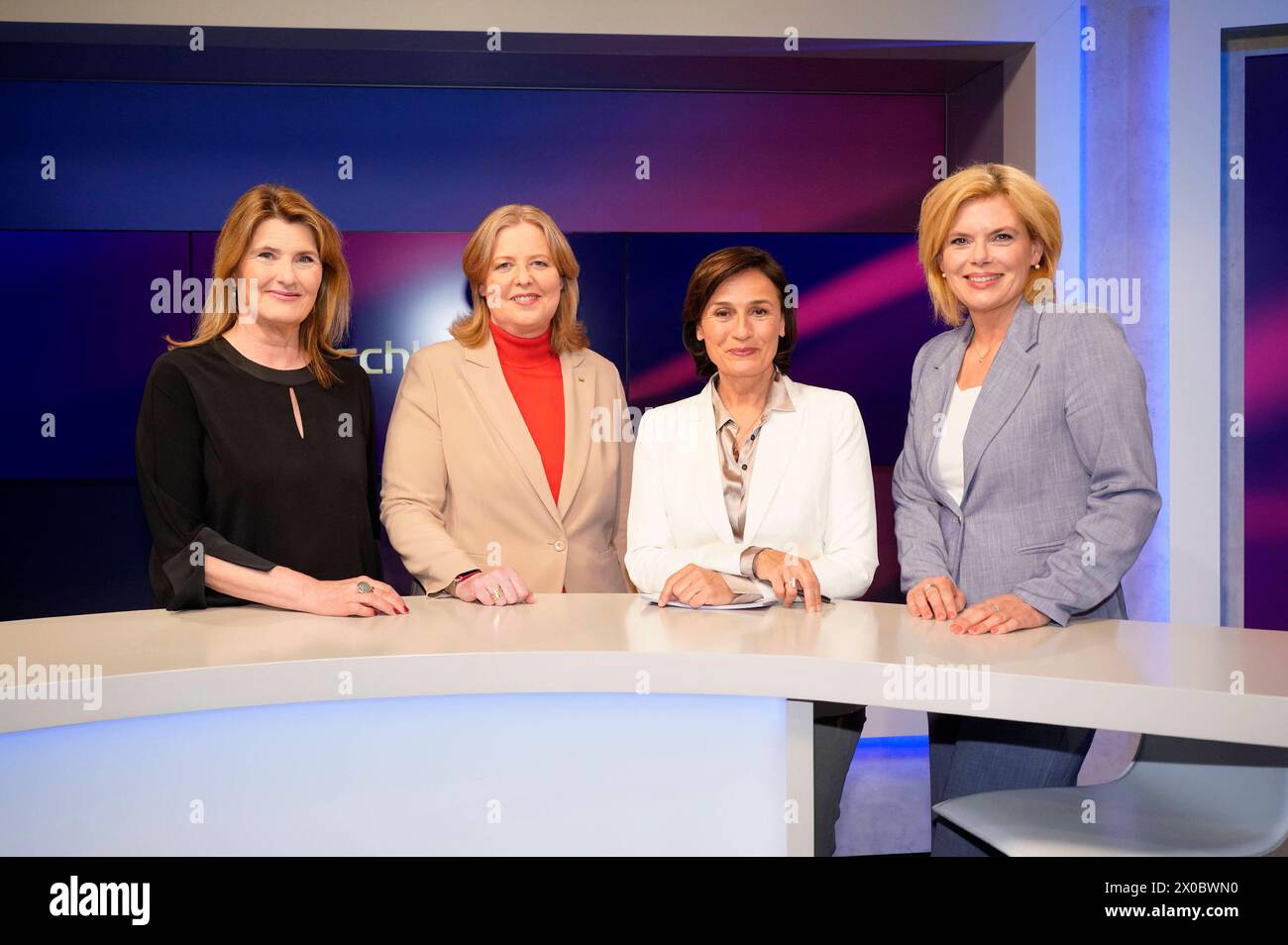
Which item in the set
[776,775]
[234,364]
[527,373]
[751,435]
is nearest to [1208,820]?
[776,775]

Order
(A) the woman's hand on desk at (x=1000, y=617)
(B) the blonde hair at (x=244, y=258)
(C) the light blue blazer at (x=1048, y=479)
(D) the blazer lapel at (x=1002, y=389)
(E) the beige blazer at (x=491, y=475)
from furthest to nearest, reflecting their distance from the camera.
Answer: (E) the beige blazer at (x=491, y=475), (B) the blonde hair at (x=244, y=258), (D) the blazer lapel at (x=1002, y=389), (C) the light blue blazer at (x=1048, y=479), (A) the woman's hand on desk at (x=1000, y=617)

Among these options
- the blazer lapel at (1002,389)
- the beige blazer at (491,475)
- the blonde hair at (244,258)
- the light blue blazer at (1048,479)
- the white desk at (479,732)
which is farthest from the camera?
the beige blazer at (491,475)

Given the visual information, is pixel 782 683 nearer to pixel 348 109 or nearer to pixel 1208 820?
pixel 1208 820

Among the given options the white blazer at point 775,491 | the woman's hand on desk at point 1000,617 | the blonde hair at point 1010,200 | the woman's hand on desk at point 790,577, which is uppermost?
the blonde hair at point 1010,200

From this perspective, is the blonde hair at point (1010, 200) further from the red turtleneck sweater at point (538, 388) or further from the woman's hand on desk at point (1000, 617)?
the red turtleneck sweater at point (538, 388)

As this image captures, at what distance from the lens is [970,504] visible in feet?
7.54

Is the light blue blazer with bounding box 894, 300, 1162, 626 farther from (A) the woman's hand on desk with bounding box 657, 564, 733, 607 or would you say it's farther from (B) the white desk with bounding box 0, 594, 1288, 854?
(A) the woman's hand on desk with bounding box 657, 564, 733, 607

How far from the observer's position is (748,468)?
8.14 feet

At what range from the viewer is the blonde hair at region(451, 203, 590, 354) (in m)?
2.73

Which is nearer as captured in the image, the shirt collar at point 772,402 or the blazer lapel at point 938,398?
the blazer lapel at point 938,398

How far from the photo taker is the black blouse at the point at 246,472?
225cm

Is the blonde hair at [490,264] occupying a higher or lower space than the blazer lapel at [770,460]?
higher

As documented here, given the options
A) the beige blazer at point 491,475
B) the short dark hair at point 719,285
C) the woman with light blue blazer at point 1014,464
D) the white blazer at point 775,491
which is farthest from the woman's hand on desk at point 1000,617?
the beige blazer at point 491,475

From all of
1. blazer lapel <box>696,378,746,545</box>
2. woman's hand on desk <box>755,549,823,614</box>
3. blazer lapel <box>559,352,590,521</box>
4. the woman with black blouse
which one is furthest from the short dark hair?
the woman with black blouse
